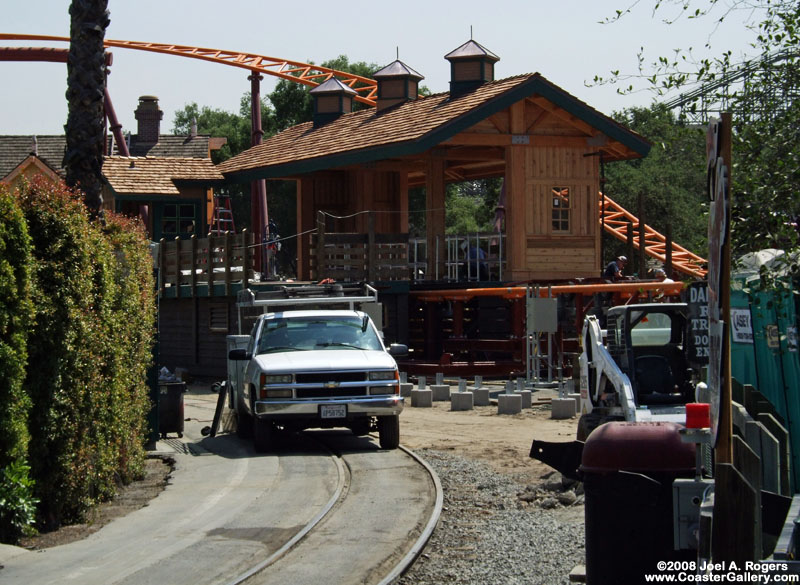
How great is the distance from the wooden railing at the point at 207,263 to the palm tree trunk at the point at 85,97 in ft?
38.4

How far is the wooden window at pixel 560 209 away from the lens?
3117cm

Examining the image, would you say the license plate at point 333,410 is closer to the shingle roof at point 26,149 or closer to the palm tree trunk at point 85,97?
the palm tree trunk at point 85,97

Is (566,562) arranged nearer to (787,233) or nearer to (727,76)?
(787,233)

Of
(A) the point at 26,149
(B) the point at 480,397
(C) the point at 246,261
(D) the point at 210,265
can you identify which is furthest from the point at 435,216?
(A) the point at 26,149

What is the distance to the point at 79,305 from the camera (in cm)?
1132

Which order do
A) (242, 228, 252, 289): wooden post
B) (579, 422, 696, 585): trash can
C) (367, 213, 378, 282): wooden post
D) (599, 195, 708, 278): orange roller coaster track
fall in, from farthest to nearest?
(599, 195, 708, 278): orange roller coaster track, (367, 213, 378, 282): wooden post, (242, 228, 252, 289): wooden post, (579, 422, 696, 585): trash can

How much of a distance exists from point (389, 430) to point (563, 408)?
504cm

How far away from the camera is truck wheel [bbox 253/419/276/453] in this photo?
16172 millimetres

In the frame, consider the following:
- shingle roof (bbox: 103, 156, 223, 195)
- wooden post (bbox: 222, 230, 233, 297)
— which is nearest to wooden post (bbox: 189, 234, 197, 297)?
wooden post (bbox: 222, 230, 233, 297)

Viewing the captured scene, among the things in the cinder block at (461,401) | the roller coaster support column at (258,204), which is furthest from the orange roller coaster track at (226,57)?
the cinder block at (461,401)

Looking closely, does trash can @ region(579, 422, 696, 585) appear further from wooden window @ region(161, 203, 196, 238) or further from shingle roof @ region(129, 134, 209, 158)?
shingle roof @ region(129, 134, 209, 158)

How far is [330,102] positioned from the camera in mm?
39750

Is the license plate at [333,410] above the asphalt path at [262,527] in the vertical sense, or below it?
above

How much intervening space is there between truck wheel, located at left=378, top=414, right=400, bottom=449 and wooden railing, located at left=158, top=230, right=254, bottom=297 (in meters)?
12.5
